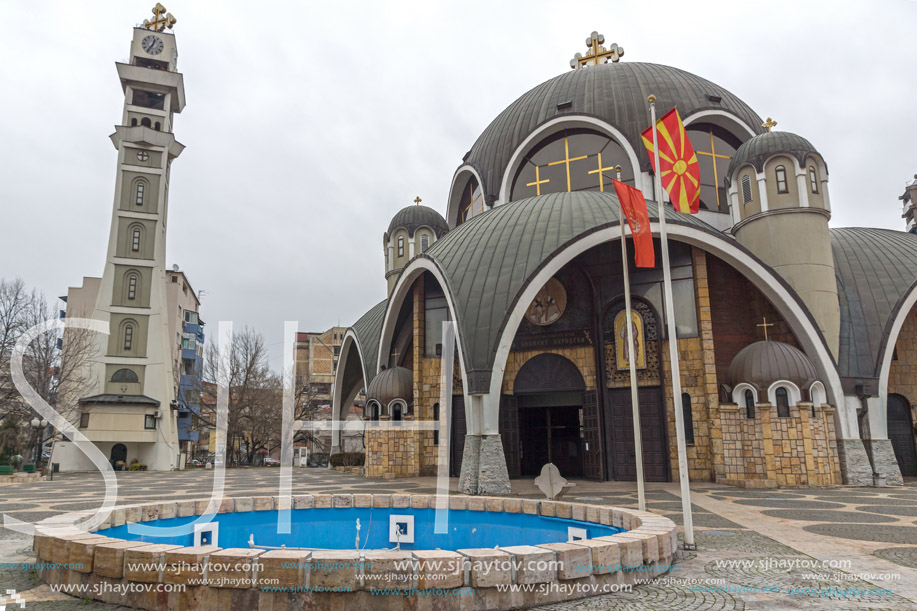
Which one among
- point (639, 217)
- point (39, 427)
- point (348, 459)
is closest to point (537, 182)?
point (348, 459)

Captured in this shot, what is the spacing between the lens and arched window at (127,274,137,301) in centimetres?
3584

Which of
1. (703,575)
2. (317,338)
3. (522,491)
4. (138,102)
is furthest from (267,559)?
(317,338)

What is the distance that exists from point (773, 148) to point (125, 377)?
33407 mm

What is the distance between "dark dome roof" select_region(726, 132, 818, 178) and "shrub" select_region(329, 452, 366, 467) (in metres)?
18.4

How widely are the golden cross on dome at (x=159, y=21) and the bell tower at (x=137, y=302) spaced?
2.87m

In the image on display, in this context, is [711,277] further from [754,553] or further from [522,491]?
[754,553]

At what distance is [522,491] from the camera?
52.2ft

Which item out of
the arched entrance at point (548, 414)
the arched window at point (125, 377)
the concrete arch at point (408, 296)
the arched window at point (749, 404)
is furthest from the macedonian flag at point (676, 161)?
the arched window at point (125, 377)

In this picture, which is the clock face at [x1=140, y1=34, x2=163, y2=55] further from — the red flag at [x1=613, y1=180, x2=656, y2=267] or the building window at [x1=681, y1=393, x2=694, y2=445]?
the red flag at [x1=613, y1=180, x2=656, y2=267]

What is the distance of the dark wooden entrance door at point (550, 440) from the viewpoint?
21.4 metres

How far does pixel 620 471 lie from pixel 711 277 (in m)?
6.77

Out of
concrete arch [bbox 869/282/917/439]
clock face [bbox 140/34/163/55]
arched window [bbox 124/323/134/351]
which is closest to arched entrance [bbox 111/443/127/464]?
arched window [bbox 124/323/134/351]

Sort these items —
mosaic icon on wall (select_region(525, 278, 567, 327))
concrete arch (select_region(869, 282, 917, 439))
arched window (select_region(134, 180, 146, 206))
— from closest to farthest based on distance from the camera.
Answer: concrete arch (select_region(869, 282, 917, 439))
mosaic icon on wall (select_region(525, 278, 567, 327))
arched window (select_region(134, 180, 146, 206))

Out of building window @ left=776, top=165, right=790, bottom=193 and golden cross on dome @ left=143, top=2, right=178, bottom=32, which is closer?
building window @ left=776, top=165, right=790, bottom=193
